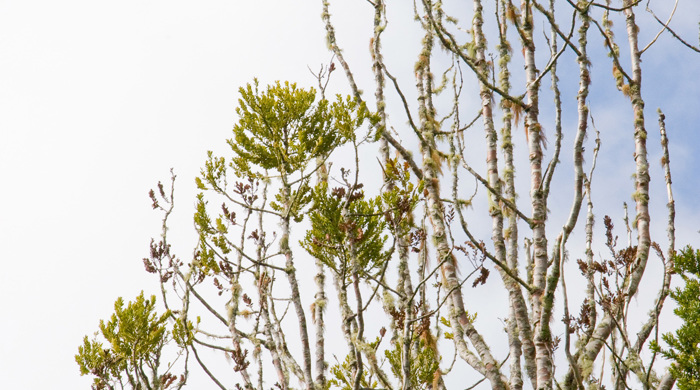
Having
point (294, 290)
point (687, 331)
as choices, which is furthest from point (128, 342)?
point (687, 331)

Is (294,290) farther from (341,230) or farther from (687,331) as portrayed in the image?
(687,331)

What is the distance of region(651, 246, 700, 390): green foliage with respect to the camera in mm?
4809

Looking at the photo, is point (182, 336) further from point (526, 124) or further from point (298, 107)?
point (526, 124)

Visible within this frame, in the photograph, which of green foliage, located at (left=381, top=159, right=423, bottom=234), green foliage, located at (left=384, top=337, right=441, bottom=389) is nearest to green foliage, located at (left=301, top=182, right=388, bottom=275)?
green foliage, located at (left=381, top=159, right=423, bottom=234)

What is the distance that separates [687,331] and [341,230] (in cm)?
321

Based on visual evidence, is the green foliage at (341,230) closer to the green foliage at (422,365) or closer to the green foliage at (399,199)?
the green foliage at (399,199)

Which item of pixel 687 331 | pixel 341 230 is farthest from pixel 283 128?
pixel 687 331

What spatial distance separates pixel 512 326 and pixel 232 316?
241cm

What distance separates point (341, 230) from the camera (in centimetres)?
455

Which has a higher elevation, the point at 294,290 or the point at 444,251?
the point at 444,251

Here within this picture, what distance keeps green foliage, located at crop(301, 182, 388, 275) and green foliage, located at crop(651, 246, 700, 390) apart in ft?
7.89

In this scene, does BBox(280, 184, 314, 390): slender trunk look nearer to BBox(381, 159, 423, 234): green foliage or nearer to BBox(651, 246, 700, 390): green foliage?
BBox(381, 159, 423, 234): green foliage

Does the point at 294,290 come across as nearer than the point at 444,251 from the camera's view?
Yes

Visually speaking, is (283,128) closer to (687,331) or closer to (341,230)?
(341,230)
